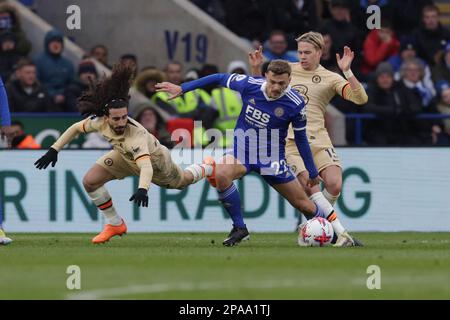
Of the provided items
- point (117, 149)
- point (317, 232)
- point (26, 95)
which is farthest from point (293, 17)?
point (317, 232)

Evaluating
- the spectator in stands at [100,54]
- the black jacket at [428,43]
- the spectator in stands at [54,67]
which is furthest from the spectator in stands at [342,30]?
the spectator in stands at [54,67]

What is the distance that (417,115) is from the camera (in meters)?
21.7

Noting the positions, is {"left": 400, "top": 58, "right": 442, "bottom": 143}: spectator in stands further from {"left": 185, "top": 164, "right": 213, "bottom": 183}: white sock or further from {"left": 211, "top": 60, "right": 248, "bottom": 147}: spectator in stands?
{"left": 185, "top": 164, "right": 213, "bottom": 183}: white sock

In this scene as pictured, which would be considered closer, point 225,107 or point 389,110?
point 225,107

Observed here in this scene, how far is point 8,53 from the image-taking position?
22.1m

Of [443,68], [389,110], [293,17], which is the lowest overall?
[389,110]

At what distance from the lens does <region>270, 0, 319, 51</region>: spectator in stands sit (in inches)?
920

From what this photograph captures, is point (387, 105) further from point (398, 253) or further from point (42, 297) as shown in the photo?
point (42, 297)

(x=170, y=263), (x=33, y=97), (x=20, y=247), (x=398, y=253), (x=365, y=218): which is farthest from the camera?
(x=33, y=97)

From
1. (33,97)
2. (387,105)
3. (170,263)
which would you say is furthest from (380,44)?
(170,263)

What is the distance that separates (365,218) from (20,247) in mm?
6287

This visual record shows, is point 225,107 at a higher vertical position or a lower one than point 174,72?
lower

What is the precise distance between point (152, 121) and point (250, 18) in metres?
4.12

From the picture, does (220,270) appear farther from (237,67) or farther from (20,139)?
(237,67)
